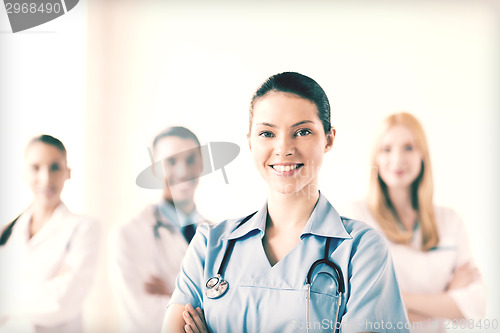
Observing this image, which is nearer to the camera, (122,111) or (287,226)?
(287,226)

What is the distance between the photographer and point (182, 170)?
1.45 meters

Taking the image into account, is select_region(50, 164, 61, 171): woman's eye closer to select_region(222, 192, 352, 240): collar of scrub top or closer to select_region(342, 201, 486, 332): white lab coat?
select_region(222, 192, 352, 240): collar of scrub top

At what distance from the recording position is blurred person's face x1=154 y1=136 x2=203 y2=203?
1449mm

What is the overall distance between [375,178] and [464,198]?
0.28m

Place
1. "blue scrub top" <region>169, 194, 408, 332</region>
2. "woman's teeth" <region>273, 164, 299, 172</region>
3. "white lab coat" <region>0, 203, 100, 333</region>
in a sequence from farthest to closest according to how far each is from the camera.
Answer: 1. "white lab coat" <region>0, 203, 100, 333</region>
2. "woman's teeth" <region>273, 164, 299, 172</region>
3. "blue scrub top" <region>169, 194, 408, 332</region>

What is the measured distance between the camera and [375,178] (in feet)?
4.67

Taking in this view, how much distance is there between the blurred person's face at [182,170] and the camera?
145 cm

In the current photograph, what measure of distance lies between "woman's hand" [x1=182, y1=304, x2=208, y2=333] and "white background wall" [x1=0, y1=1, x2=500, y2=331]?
27cm

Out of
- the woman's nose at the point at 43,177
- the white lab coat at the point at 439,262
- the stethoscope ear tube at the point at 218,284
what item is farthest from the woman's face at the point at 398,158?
the woman's nose at the point at 43,177

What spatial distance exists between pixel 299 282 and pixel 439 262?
438mm

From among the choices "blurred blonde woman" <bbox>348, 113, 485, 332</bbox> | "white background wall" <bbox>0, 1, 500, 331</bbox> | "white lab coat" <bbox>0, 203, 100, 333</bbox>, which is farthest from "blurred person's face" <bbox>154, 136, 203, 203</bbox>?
"blurred blonde woman" <bbox>348, 113, 485, 332</bbox>

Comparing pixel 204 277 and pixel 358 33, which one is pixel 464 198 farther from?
pixel 204 277

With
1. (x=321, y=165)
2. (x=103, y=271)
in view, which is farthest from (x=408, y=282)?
(x=103, y=271)

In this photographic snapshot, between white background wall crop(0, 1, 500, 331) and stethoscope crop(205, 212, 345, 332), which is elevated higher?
white background wall crop(0, 1, 500, 331)
